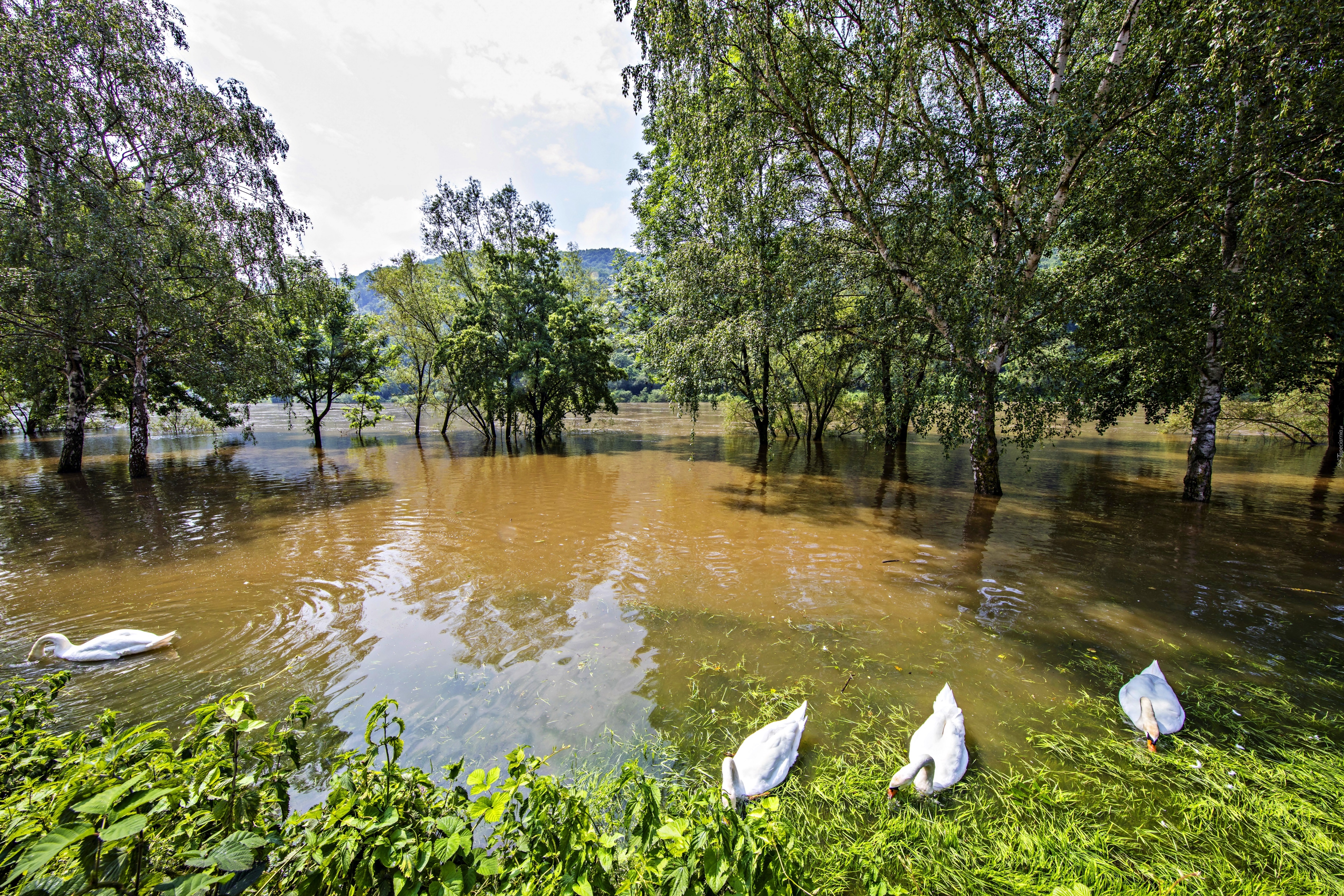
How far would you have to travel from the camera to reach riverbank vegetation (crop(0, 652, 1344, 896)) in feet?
5.05

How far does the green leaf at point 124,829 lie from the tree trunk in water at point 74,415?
943 inches

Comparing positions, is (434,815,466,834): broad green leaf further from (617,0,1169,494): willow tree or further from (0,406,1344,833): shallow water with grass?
(617,0,1169,494): willow tree

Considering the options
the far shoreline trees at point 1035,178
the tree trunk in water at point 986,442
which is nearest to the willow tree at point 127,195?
the far shoreline trees at point 1035,178

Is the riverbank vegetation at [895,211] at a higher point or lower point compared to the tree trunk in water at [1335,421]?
higher

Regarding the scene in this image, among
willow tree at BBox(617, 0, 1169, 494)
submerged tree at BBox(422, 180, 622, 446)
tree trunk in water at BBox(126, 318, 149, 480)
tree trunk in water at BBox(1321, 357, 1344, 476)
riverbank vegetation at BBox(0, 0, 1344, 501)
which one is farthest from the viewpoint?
submerged tree at BBox(422, 180, 622, 446)

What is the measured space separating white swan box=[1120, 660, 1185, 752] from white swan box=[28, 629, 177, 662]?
366 inches

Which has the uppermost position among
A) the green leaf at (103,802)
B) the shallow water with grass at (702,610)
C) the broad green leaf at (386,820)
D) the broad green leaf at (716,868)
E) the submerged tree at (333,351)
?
the submerged tree at (333,351)

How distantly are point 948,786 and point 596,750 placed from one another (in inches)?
103

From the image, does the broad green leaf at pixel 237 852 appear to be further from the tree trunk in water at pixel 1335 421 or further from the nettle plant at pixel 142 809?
the tree trunk in water at pixel 1335 421

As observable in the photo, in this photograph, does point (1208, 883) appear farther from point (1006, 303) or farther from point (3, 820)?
point (1006, 303)

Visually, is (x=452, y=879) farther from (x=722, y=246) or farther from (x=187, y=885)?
(x=722, y=246)

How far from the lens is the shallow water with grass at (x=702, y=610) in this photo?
4.01m

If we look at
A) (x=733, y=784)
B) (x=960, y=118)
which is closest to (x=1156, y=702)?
(x=733, y=784)

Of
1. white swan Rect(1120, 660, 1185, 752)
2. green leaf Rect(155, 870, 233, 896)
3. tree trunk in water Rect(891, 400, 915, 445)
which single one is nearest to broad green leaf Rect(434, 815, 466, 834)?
green leaf Rect(155, 870, 233, 896)
